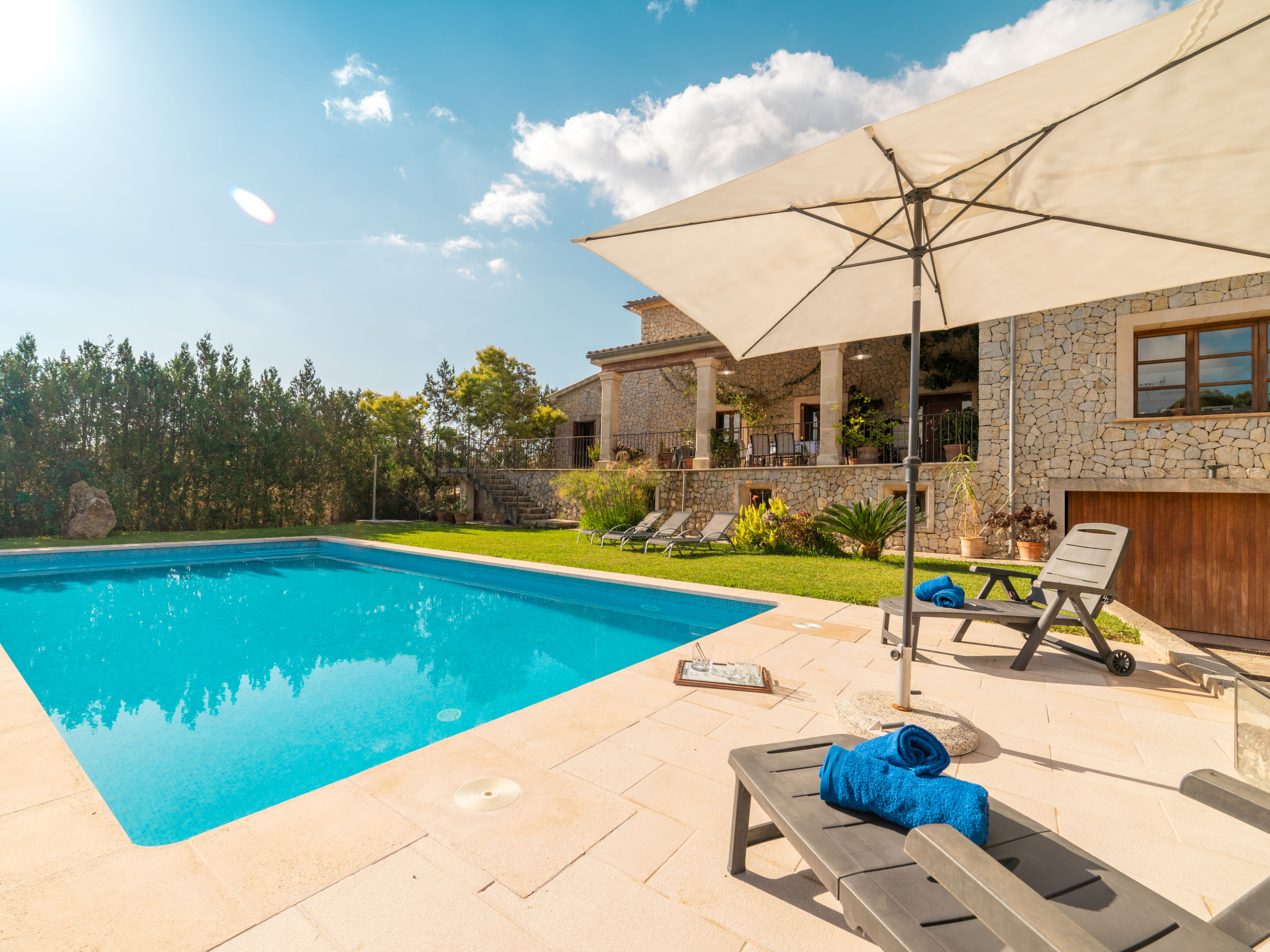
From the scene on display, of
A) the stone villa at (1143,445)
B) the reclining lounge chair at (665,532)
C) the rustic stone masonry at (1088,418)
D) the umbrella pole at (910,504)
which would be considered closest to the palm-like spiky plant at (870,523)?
the stone villa at (1143,445)

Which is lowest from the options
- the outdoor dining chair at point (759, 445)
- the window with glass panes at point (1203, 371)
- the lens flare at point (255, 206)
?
the outdoor dining chair at point (759, 445)

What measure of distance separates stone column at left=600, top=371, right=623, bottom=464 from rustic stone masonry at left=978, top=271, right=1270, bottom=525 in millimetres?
8869

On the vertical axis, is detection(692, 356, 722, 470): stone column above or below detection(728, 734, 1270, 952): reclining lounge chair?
above

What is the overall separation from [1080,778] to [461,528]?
545 inches

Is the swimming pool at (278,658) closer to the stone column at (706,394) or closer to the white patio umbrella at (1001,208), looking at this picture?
the white patio umbrella at (1001,208)

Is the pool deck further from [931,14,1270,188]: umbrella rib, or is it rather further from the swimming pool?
[931,14,1270,188]: umbrella rib

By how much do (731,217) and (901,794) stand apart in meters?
2.57

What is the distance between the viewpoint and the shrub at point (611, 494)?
12109mm

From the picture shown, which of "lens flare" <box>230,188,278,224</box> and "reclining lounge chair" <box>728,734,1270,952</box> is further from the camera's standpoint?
"lens flare" <box>230,188,278,224</box>

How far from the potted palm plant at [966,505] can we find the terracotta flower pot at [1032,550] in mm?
637

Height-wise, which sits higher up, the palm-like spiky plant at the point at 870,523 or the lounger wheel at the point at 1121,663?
the palm-like spiky plant at the point at 870,523

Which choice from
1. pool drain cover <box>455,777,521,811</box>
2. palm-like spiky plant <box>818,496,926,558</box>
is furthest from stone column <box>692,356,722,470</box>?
pool drain cover <box>455,777,521,811</box>

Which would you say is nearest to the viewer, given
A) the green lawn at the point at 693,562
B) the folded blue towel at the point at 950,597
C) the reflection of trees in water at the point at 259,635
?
the folded blue towel at the point at 950,597

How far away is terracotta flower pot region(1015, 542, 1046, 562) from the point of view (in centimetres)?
885
